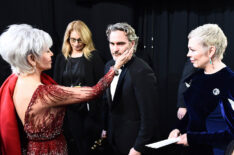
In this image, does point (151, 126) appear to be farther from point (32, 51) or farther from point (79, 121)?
point (79, 121)

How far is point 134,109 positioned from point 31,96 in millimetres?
721

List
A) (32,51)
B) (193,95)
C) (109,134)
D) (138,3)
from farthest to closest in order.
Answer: (138,3)
(109,134)
(193,95)
(32,51)

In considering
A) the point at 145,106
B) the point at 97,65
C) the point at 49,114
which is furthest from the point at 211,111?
the point at 97,65

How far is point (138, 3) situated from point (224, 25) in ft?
3.90

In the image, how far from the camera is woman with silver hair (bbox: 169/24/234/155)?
157 cm

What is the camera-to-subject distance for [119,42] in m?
2.01

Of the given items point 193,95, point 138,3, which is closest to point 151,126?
point 193,95

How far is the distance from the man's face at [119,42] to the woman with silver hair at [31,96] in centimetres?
42

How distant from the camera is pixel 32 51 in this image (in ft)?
5.11

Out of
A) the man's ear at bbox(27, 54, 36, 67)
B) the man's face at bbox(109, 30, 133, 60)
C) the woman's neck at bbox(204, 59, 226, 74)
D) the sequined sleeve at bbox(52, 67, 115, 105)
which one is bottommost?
the sequined sleeve at bbox(52, 67, 115, 105)

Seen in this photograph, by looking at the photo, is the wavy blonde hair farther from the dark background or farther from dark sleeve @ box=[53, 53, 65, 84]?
the dark background

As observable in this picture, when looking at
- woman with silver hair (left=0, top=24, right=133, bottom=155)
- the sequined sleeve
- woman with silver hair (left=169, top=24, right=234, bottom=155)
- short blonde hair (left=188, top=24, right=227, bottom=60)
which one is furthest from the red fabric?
short blonde hair (left=188, top=24, right=227, bottom=60)

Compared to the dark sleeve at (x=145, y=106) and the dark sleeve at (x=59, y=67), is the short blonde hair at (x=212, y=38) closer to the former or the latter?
the dark sleeve at (x=145, y=106)

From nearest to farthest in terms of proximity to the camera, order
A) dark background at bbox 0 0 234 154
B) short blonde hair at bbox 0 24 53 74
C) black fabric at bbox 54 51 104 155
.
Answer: short blonde hair at bbox 0 24 53 74 → black fabric at bbox 54 51 104 155 → dark background at bbox 0 0 234 154
